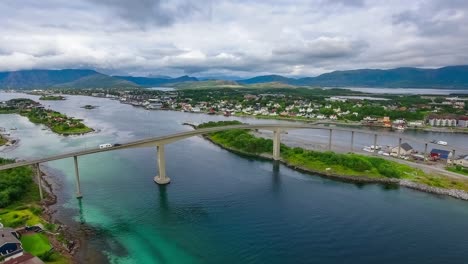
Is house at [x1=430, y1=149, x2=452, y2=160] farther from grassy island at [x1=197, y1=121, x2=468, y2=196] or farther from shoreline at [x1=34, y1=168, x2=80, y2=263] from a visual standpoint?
shoreline at [x1=34, y1=168, x2=80, y2=263]

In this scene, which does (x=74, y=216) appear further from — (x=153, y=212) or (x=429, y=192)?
(x=429, y=192)

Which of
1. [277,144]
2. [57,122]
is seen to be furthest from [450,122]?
[57,122]

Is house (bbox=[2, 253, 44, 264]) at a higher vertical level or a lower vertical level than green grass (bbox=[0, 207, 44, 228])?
higher

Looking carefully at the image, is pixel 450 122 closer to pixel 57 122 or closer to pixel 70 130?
pixel 70 130

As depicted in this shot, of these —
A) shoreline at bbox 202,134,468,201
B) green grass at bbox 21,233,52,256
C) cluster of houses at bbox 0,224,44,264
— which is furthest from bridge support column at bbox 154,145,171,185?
shoreline at bbox 202,134,468,201

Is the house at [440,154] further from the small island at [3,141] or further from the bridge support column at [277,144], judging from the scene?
the small island at [3,141]
